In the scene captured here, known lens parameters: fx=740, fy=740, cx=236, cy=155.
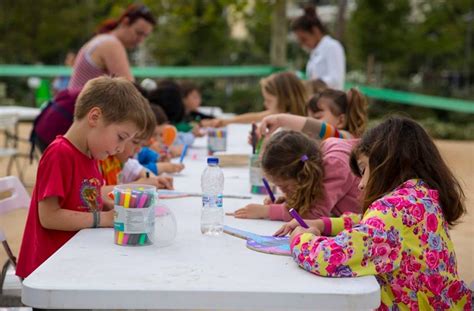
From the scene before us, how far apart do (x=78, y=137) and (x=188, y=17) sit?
14049mm

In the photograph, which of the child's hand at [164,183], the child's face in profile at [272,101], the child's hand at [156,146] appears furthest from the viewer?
the child's face in profile at [272,101]

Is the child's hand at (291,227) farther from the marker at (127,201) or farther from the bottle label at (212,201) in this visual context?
the marker at (127,201)

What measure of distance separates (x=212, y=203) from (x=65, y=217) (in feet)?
1.51

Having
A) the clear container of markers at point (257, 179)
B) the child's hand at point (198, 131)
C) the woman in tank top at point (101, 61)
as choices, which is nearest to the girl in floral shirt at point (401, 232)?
the clear container of markers at point (257, 179)

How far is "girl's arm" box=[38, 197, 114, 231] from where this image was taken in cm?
225

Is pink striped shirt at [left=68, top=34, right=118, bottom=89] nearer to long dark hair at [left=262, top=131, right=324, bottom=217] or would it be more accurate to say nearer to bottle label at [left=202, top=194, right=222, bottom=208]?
long dark hair at [left=262, top=131, right=324, bottom=217]

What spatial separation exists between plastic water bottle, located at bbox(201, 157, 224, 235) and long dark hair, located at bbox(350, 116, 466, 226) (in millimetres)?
470

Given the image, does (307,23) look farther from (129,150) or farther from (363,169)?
(363,169)

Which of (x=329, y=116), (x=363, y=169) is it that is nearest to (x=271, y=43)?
(x=329, y=116)

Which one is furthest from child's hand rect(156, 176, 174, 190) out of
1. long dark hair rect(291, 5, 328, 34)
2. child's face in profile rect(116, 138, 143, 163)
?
long dark hair rect(291, 5, 328, 34)

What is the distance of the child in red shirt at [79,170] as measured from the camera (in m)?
2.26

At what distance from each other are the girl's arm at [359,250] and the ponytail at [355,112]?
169cm

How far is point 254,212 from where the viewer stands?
253cm

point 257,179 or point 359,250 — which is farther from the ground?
point 359,250
